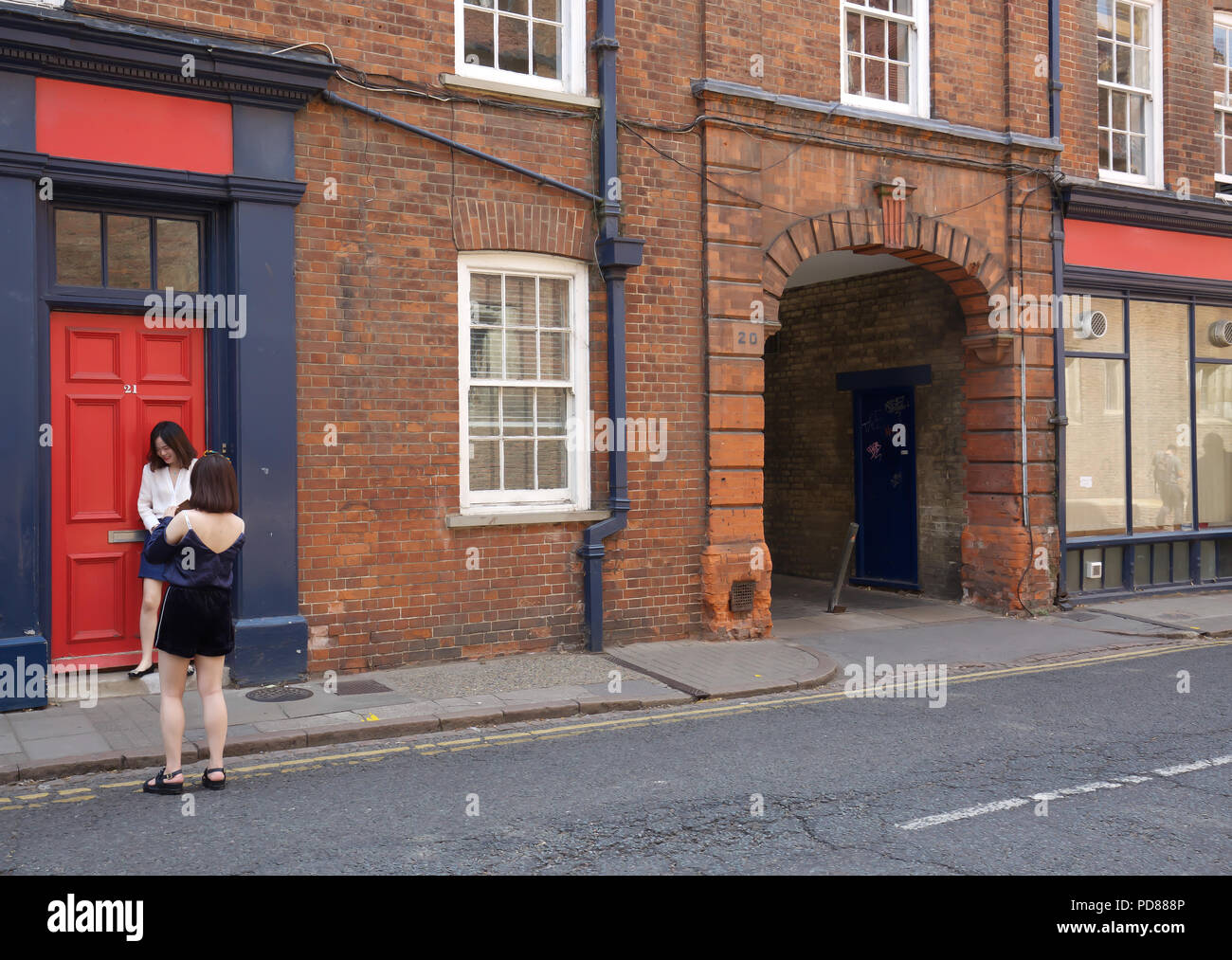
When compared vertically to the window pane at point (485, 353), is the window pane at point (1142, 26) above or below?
above

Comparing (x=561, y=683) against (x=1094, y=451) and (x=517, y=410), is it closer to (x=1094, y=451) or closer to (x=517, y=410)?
(x=517, y=410)

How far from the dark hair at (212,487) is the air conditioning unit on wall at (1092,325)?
1066cm

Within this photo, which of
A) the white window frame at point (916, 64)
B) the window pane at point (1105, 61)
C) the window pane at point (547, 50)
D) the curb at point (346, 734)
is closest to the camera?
the curb at point (346, 734)

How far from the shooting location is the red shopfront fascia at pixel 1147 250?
13.1 meters

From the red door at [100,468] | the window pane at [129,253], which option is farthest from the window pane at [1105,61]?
the red door at [100,468]

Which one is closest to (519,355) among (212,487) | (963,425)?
(212,487)

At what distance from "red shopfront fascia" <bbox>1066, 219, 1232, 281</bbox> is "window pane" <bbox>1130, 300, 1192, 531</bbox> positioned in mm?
495

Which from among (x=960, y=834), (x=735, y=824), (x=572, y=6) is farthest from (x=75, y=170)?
(x=960, y=834)

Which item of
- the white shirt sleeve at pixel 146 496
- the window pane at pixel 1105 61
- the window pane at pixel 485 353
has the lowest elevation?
the white shirt sleeve at pixel 146 496

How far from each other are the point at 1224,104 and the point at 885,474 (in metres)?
6.79

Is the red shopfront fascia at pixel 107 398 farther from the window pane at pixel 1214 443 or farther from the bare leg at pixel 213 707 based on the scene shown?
the window pane at pixel 1214 443

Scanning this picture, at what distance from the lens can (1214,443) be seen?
580 inches

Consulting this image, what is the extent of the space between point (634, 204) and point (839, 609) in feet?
17.8

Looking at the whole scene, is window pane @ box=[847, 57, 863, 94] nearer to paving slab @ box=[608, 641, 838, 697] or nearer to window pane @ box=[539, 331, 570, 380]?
window pane @ box=[539, 331, 570, 380]
